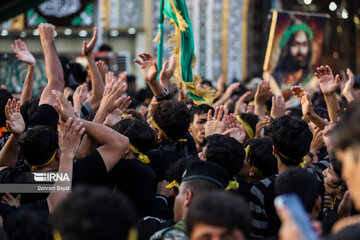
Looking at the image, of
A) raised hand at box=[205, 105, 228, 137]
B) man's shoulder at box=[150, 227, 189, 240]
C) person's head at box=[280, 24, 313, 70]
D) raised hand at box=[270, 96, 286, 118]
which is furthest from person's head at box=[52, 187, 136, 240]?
person's head at box=[280, 24, 313, 70]

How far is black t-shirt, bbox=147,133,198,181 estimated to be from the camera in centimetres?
486

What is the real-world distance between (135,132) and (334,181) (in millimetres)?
1398

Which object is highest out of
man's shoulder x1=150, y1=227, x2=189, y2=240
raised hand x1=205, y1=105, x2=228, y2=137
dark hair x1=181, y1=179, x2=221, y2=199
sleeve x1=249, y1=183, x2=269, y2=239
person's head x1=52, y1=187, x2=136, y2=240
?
person's head x1=52, y1=187, x2=136, y2=240

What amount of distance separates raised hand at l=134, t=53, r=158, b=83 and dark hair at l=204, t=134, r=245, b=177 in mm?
1921

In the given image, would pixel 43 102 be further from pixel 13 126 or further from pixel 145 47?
pixel 145 47

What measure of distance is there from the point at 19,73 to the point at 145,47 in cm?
959

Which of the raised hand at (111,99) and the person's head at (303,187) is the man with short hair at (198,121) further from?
the person's head at (303,187)

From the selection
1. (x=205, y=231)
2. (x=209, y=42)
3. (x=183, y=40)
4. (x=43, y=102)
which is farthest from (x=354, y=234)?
(x=209, y=42)

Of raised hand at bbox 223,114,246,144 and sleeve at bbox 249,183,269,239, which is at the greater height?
raised hand at bbox 223,114,246,144

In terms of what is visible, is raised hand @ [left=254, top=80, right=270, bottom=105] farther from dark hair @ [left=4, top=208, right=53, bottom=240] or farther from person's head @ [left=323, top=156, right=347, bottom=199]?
dark hair @ [left=4, top=208, right=53, bottom=240]

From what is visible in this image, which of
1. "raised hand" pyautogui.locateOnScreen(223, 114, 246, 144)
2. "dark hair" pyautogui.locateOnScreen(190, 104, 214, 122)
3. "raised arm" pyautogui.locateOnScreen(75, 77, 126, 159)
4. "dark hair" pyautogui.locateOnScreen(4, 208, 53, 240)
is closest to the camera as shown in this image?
"dark hair" pyautogui.locateOnScreen(4, 208, 53, 240)

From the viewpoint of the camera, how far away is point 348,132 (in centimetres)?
238

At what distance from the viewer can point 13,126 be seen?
4.32m

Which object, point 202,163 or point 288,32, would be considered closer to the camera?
point 202,163
